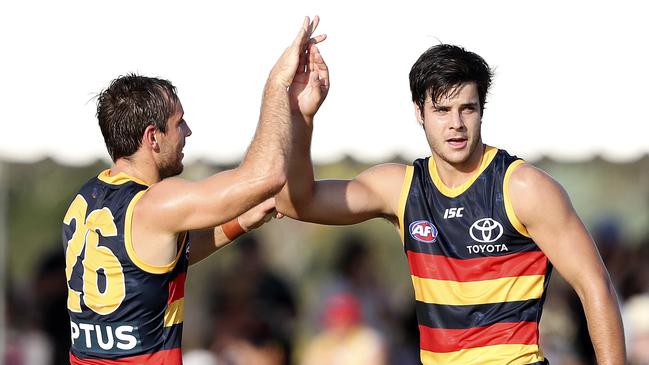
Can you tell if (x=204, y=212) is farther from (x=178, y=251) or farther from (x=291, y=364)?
(x=291, y=364)

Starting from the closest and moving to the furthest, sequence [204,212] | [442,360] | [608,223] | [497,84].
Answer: [204,212]
[442,360]
[497,84]
[608,223]

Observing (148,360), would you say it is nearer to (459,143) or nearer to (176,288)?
(176,288)

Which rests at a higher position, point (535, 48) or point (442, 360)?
point (535, 48)

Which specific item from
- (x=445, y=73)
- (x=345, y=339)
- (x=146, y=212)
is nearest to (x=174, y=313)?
(x=146, y=212)

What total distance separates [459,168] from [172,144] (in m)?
1.35

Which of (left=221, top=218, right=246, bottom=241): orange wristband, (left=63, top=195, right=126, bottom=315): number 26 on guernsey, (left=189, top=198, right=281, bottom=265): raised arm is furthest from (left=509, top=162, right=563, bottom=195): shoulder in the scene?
(left=63, top=195, right=126, bottom=315): number 26 on guernsey

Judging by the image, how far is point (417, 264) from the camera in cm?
536

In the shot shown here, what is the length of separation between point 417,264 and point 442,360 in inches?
18.3

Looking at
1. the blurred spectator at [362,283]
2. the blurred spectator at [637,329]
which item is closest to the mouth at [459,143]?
the blurred spectator at [637,329]

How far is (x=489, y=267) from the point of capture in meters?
5.16

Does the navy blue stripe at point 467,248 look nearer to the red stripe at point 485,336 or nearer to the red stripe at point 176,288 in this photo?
the red stripe at point 485,336

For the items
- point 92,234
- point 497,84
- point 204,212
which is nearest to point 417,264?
point 204,212

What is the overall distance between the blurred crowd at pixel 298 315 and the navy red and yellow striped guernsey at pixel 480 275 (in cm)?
419

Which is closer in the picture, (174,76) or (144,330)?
(144,330)
